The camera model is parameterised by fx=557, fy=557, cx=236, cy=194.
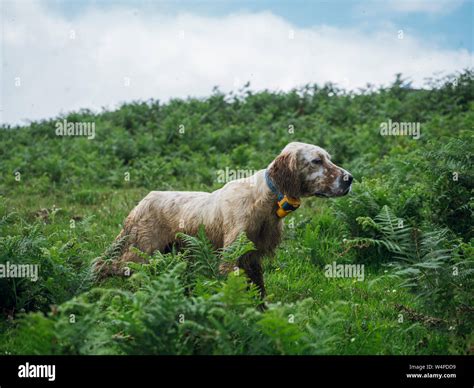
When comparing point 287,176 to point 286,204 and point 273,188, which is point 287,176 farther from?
point 286,204

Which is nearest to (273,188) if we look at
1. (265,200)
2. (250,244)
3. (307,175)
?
(265,200)

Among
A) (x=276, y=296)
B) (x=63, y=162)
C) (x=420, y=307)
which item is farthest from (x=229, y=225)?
(x=63, y=162)

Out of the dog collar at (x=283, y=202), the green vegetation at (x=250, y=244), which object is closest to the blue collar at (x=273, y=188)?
the dog collar at (x=283, y=202)

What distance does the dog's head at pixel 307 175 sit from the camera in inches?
230

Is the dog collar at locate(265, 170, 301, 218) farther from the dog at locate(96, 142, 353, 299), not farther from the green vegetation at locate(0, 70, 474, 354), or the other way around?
the green vegetation at locate(0, 70, 474, 354)

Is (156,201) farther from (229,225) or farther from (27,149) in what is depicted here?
(27,149)

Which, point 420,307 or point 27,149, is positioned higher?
point 27,149

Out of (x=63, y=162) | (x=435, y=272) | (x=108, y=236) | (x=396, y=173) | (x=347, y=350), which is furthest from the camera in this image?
(x=63, y=162)

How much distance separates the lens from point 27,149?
1540 cm

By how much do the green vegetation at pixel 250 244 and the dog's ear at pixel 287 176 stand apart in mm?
815

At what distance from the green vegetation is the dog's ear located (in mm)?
815

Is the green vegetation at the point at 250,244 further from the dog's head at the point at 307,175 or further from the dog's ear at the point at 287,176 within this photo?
the dog's ear at the point at 287,176

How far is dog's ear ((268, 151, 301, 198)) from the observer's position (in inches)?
229
